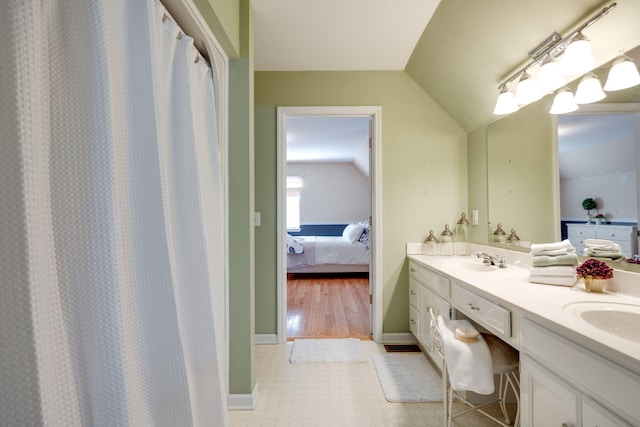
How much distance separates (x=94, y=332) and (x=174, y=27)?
3.58 feet

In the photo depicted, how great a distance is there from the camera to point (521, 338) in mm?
1150

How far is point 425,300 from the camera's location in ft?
7.06

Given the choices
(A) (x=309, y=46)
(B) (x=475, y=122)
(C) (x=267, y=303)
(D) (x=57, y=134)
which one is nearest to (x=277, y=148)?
(A) (x=309, y=46)

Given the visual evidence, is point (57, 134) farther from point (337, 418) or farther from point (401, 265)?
point (401, 265)

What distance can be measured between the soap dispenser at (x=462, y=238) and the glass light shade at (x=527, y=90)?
1091mm

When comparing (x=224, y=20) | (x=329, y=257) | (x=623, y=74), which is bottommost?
(x=329, y=257)

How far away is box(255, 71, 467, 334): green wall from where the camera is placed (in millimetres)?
2529

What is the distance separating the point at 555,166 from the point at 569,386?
4.13ft

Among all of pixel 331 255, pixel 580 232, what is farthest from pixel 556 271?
pixel 331 255

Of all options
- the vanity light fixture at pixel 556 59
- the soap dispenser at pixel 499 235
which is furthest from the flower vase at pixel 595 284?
the vanity light fixture at pixel 556 59

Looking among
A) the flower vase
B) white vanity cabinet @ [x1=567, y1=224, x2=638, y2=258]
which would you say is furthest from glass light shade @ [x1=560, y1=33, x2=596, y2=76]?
the flower vase

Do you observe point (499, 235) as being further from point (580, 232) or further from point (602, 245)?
point (602, 245)

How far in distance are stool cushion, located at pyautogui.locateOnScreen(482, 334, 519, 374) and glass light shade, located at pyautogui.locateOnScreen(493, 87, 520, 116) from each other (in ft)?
4.78

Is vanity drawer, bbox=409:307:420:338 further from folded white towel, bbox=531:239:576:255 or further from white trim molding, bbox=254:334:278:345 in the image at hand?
white trim molding, bbox=254:334:278:345
